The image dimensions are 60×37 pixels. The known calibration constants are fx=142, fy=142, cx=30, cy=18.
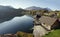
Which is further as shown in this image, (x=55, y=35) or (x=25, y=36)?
(x=25, y=36)

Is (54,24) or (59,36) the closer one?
(59,36)

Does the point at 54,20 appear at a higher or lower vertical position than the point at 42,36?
higher

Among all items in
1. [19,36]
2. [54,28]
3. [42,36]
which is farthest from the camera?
[54,28]

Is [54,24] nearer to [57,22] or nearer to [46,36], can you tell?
[57,22]

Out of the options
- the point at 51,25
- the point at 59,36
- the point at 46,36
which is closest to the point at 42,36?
the point at 46,36

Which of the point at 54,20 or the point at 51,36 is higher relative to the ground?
the point at 54,20

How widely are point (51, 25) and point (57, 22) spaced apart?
10.9 ft

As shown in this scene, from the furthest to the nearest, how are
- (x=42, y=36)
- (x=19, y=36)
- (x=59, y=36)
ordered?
(x=19, y=36) < (x=42, y=36) < (x=59, y=36)

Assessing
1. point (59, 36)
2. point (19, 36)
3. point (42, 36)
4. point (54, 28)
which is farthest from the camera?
point (54, 28)

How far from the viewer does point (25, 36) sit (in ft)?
150

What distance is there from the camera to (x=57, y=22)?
56.0m

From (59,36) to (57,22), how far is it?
1627cm

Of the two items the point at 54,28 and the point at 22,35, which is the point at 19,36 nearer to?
the point at 22,35

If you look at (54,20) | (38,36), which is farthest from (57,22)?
(38,36)
